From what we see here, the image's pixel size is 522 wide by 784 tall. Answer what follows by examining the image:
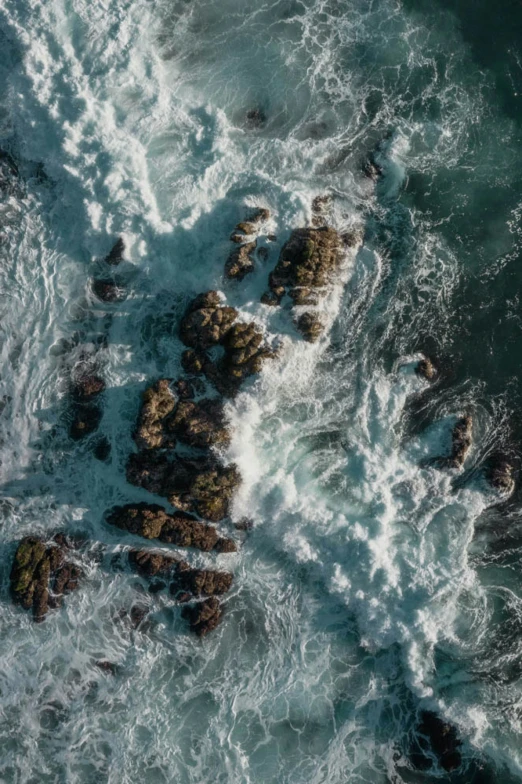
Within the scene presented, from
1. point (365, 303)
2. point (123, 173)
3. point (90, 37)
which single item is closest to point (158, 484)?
point (365, 303)

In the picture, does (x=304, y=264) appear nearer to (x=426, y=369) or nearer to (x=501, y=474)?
(x=426, y=369)

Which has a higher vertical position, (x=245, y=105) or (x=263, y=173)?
(x=245, y=105)

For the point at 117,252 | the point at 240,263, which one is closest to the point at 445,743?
the point at 240,263

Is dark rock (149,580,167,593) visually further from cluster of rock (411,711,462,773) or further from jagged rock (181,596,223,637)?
cluster of rock (411,711,462,773)

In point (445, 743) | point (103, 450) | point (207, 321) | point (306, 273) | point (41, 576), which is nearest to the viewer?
point (445, 743)

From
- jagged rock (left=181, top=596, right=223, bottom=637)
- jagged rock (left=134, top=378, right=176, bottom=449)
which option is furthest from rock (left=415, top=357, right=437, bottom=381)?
jagged rock (left=181, top=596, right=223, bottom=637)

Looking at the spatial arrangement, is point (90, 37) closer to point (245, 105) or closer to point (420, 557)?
point (245, 105)
